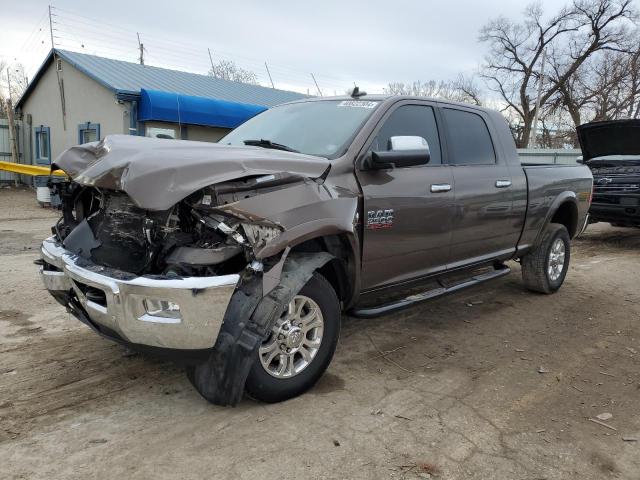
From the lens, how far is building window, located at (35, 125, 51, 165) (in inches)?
729

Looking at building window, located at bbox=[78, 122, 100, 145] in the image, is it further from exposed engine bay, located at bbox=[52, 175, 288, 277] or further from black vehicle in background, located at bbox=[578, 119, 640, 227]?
exposed engine bay, located at bbox=[52, 175, 288, 277]

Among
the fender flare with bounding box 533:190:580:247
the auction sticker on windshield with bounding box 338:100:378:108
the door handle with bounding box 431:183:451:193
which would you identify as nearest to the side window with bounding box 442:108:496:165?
the door handle with bounding box 431:183:451:193

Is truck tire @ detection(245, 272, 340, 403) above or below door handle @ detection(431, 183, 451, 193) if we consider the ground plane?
below

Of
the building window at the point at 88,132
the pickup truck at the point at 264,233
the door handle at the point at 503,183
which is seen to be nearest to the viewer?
the pickup truck at the point at 264,233

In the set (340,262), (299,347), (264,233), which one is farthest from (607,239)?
(264,233)

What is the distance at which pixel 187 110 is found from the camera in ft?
47.1

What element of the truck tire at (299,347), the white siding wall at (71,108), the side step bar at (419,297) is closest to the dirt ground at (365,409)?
the truck tire at (299,347)

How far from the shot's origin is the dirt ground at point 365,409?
275 cm

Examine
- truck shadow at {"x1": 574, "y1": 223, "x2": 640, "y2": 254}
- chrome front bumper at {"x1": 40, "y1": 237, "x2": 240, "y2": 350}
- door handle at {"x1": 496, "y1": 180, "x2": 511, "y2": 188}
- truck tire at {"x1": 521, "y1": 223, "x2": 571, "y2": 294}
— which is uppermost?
door handle at {"x1": 496, "y1": 180, "x2": 511, "y2": 188}

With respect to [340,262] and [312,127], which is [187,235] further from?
[312,127]

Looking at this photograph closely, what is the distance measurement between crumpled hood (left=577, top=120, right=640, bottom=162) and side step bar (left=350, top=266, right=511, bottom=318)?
6.11 m

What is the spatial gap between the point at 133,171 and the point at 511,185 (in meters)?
3.77

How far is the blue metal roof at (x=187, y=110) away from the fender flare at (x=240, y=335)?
36.7ft

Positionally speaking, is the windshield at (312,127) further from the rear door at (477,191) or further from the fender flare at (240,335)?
the fender flare at (240,335)
